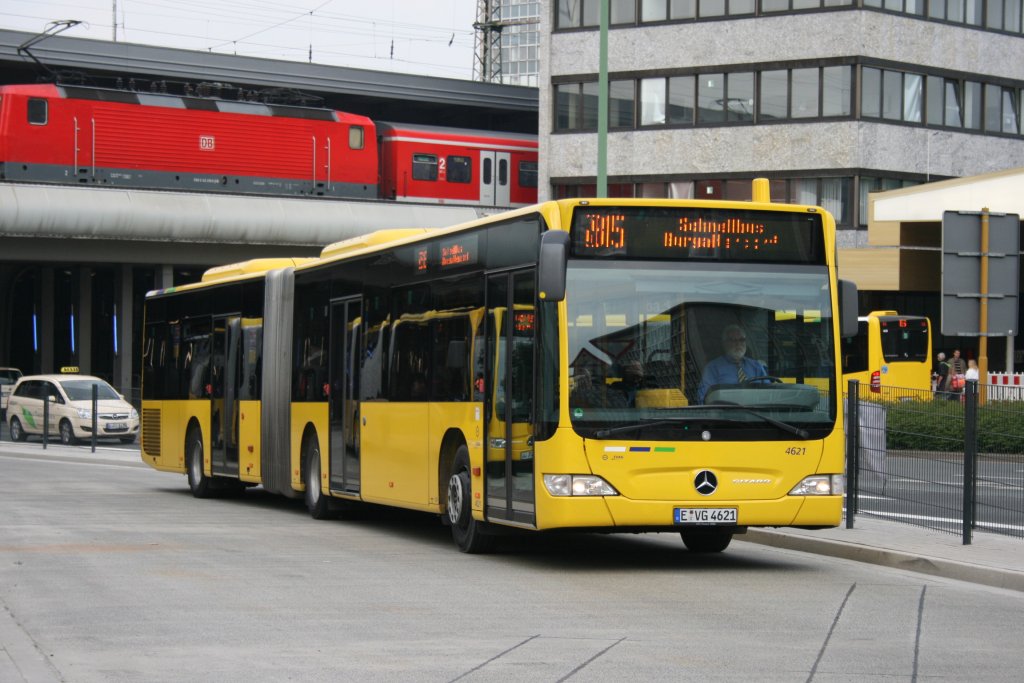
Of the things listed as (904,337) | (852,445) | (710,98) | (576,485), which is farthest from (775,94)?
(576,485)

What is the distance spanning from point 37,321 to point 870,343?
34415mm

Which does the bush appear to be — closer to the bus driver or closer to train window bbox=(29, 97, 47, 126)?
the bus driver

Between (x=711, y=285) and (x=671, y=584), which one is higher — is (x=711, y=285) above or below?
above

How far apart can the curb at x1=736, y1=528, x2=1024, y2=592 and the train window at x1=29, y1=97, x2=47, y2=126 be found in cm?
3291

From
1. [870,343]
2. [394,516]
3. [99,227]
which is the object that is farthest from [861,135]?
[394,516]

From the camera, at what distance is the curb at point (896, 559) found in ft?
40.4

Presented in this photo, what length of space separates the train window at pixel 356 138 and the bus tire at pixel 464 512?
37144mm

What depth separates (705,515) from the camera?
12789 millimetres

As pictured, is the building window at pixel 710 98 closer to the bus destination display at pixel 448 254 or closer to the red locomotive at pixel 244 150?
the red locomotive at pixel 244 150

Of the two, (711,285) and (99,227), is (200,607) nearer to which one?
(711,285)

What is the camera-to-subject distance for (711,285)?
12.9 metres

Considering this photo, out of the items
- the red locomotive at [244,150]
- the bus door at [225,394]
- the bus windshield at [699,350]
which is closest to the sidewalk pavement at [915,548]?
the bus windshield at [699,350]

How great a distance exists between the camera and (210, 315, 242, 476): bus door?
70.1 ft

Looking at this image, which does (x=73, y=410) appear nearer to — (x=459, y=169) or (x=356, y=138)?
(x=356, y=138)
